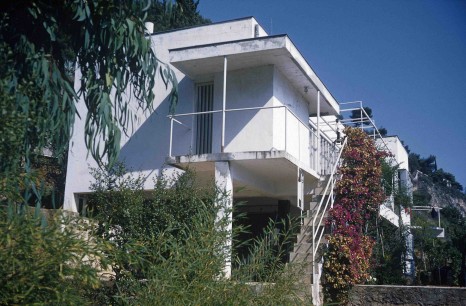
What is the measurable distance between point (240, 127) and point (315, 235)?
3223mm

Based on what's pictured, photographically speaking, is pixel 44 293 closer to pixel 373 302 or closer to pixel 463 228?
pixel 373 302

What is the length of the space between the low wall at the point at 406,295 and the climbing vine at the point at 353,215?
291 mm

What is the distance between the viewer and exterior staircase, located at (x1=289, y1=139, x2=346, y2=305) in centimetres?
1101

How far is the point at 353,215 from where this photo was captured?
1239 cm

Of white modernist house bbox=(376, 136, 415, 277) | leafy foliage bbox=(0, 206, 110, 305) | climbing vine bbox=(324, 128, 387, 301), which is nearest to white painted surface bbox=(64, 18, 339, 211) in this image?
climbing vine bbox=(324, 128, 387, 301)

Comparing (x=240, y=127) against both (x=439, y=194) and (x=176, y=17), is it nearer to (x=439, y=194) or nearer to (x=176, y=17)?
(x=176, y=17)

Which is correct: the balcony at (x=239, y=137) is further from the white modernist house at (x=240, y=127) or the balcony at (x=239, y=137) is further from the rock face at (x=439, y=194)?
the rock face at (x=439, y=194)

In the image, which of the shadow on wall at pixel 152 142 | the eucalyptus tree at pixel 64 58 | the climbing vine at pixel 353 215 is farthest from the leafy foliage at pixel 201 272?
the shadow on wall at pixel 152 142

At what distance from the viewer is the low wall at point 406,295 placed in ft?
34.4

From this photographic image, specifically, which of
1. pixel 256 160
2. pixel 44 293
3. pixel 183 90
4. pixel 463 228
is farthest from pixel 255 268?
pixel 463 228

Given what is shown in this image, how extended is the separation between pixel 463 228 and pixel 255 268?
16079mm

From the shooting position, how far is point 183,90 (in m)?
14.1

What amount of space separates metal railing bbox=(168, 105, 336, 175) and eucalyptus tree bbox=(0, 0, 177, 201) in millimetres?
5248

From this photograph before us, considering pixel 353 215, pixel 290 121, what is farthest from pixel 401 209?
pixel 290 121
